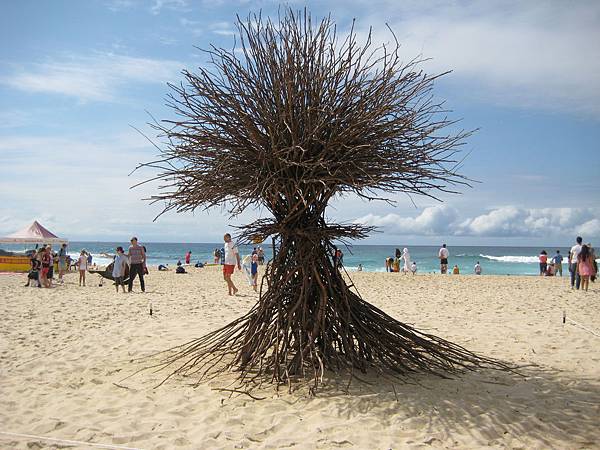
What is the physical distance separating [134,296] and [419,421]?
39.2 feet

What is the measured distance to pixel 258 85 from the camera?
5.45 meters

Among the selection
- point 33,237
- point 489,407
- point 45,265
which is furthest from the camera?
point 33,237

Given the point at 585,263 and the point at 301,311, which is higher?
the point at 585,263

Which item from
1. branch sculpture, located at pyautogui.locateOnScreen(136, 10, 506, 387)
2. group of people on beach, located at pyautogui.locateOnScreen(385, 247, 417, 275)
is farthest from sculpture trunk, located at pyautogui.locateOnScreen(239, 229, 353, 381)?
group of people on beach, located at pyautogui.locateOnScreen(385, 247, 417, 275)

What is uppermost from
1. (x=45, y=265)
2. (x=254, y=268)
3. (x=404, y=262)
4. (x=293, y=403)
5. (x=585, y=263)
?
(x=585, y=263)

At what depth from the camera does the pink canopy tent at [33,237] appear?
29328mm

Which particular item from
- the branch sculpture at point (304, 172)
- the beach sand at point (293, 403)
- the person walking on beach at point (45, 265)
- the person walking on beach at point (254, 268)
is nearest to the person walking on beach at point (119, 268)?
the person walking on beach at point (45, 265)

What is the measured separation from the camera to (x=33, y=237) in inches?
1174

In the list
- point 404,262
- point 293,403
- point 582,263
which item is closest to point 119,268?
point 293,403

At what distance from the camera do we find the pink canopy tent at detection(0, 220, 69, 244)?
96.2 feet

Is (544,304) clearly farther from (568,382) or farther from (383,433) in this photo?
(383,433)

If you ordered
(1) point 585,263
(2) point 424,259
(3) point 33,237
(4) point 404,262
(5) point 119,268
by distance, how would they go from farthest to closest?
1. (2) point 424,259
2. (4) point 404,262
3. (3) point 33,237
4. (1) point 585,263
5. (5) point 119,268

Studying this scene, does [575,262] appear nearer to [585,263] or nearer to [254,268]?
[585,263]

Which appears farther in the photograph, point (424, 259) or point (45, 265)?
point (424, 259)
